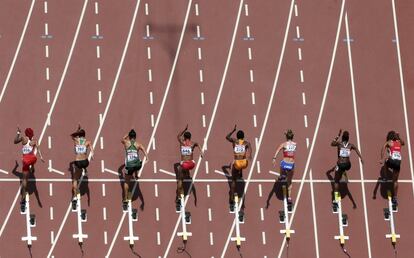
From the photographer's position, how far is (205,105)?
61.9 meters

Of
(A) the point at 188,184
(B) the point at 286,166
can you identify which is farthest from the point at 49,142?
(B) the point at 286,166

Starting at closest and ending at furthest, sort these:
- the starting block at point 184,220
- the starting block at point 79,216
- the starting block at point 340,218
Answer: the starting block at point 79,216 → the starting block at point 184,220 → the starting block at point 340,218

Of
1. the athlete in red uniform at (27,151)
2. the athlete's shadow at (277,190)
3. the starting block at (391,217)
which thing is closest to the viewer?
the athlete in red uniform at (27,151)

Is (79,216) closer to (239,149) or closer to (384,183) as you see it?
(239,149)

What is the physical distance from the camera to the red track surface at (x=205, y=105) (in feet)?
194

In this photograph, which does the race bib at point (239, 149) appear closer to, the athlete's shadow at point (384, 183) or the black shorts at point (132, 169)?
the black shorts at point (132, 169)

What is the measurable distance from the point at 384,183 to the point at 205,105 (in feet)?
27.4

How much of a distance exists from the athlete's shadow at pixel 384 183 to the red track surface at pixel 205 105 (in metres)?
0.34

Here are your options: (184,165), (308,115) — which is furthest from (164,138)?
(308,115)

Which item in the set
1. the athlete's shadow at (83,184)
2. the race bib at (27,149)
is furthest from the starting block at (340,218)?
the race bib at (27,149)

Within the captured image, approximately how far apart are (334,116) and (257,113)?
338 centimetres

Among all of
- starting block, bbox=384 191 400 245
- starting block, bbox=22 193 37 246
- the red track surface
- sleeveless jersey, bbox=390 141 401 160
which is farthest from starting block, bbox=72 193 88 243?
sleeveless jersey, bbox=390 141 401 160

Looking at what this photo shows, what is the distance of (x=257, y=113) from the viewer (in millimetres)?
62031

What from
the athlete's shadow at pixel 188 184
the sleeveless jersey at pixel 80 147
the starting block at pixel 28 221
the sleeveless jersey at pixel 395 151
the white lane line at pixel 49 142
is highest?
the white lane line at pixel 49 142
